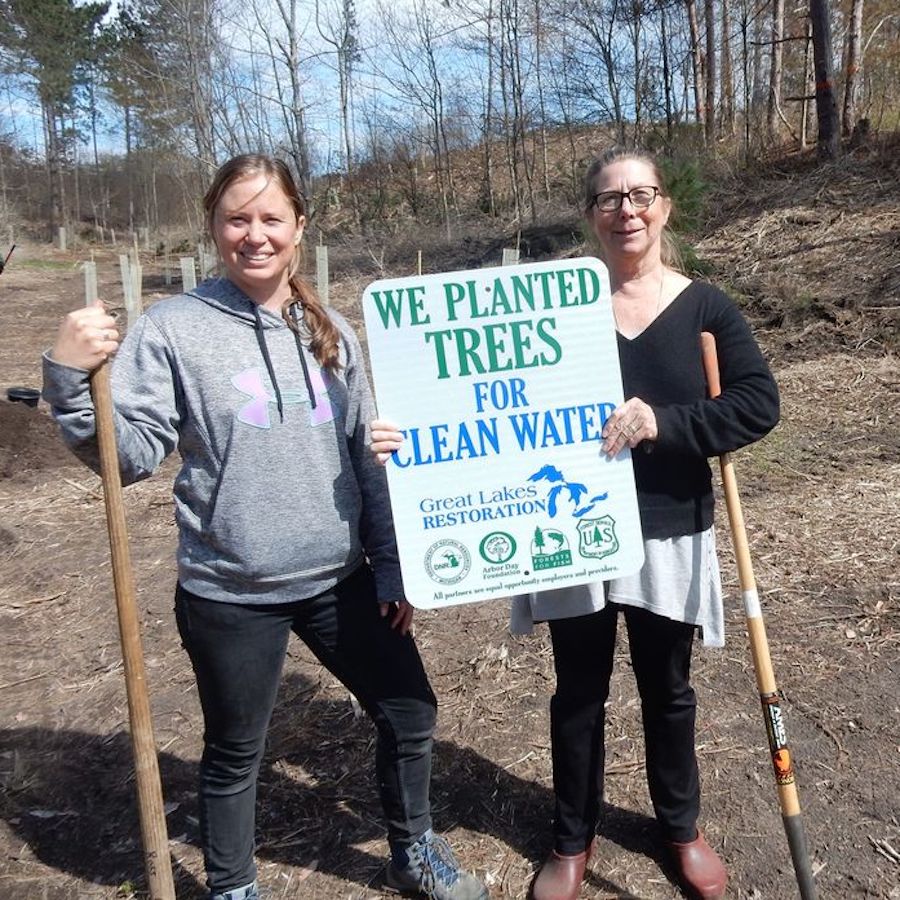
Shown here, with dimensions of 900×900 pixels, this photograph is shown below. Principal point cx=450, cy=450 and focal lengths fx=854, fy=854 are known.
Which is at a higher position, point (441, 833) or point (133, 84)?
point (133, 84)

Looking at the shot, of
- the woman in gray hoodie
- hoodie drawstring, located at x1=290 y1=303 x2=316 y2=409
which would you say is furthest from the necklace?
hoodie drawstring, located at x1=290 y1=303 x2=316 y2=409

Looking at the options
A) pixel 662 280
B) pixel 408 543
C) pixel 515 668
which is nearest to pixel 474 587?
pixel 408 543

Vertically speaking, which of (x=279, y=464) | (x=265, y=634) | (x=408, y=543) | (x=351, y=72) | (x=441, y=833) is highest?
(x=351, y=72)

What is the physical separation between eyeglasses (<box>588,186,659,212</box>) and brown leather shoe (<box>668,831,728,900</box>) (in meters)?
1.84

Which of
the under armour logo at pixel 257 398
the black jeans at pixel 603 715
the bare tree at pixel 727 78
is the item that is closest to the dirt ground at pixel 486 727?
the black jeans at pixel 603 715

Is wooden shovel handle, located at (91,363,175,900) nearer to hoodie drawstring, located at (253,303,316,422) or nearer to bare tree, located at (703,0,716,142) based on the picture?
hoodie drawstring, located at (253,303,316,422)

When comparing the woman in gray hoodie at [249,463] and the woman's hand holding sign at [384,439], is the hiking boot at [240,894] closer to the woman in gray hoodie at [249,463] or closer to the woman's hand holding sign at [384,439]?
the woman in gray hoodie at [249,463]

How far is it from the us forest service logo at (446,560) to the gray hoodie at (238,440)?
223 millimetres

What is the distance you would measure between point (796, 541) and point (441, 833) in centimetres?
283

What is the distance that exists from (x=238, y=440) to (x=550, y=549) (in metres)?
0.81

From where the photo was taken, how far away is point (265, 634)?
6.95 ft

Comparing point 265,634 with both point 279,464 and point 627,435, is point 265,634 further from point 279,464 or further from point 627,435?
point 627,435

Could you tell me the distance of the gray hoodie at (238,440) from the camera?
197 cm

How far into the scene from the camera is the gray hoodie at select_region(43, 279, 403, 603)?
1.97 metres
